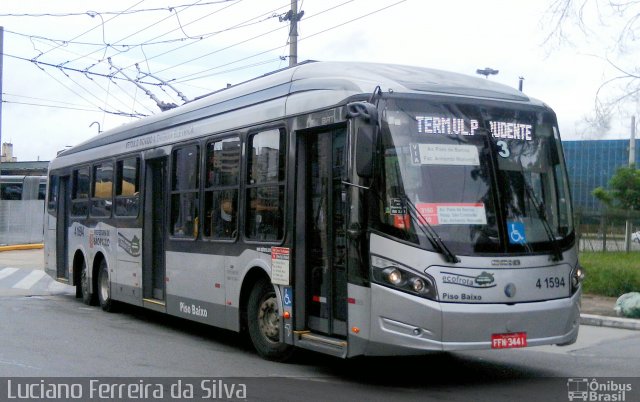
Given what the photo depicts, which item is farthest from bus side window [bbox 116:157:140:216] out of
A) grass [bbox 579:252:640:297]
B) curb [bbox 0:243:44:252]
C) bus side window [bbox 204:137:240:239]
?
curb [bbox 0:243:44:252]

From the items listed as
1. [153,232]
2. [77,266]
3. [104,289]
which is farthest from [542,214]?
[77,266]

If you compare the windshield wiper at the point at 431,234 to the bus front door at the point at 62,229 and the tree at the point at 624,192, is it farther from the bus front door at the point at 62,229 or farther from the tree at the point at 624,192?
the tree at the point at 624,192

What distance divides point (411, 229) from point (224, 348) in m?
4.46

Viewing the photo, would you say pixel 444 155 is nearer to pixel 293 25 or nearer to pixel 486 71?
pixel 293 25

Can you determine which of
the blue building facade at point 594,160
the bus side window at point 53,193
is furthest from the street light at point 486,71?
the blue building facade at point 594,160

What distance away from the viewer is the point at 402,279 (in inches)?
328

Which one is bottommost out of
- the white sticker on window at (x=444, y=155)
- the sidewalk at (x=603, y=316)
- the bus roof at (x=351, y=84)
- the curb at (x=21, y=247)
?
the curb at (x=21, y=247)

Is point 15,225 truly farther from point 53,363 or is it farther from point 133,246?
point 53,363

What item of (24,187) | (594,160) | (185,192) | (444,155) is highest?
(594,160)

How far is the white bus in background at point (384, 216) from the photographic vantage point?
8.38 metres

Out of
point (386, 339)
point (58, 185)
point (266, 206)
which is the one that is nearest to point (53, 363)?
point (266, 206)

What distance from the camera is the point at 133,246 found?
14.4 meters

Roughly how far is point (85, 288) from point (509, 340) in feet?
36.0

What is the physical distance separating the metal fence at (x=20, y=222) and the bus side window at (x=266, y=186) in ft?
105
